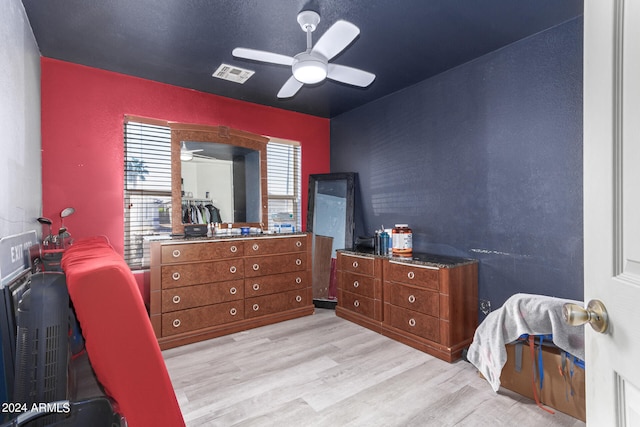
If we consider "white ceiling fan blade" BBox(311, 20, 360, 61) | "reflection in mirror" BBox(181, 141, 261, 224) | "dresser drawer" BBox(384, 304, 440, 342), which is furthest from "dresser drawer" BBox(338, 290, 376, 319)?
"white ceiling fan blade" BBox(311, 20, 360, 61)

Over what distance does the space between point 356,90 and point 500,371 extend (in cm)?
286

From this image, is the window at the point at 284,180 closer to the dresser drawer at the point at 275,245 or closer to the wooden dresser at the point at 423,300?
the dresser drawer at the point at 275,245

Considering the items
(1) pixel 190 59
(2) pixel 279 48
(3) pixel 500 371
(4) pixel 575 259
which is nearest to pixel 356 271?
(3) pixel 500 371

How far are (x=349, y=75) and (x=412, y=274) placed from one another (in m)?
1.72

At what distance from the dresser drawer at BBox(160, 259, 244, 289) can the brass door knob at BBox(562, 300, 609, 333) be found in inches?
109

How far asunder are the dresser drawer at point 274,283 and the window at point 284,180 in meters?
0.72

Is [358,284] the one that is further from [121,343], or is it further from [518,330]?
[121,343]

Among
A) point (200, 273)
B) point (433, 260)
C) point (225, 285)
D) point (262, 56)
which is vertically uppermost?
point (262, 56)

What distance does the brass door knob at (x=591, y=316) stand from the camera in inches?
26.8

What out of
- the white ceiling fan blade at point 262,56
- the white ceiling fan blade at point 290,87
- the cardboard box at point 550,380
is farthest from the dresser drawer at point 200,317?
the cardboard box at point 550,380

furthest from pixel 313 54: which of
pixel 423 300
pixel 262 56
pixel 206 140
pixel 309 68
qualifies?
pixel 423 300

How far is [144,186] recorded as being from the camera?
309 cm

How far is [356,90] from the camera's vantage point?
11.2 feet

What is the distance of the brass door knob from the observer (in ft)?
2.24
